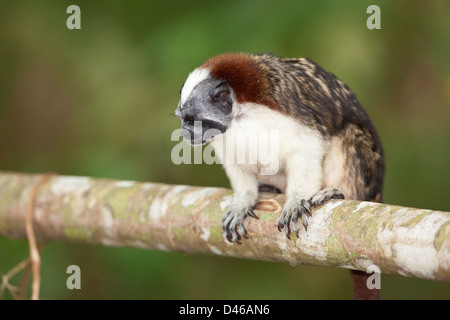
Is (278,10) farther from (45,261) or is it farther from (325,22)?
(45,261)

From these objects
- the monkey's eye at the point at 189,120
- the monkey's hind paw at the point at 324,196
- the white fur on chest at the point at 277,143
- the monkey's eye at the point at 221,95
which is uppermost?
the monkey's eye at the point at 221,95

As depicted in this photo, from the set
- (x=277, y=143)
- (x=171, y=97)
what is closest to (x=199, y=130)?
(x=277, y=143)

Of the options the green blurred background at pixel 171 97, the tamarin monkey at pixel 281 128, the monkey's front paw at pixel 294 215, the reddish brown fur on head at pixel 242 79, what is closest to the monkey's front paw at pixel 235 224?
the tamarin monkey at pixel 281 128

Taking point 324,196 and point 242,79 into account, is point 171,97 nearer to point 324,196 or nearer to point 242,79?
point 242,79

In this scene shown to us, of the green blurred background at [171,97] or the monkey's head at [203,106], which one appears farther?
the green blurred background at [171,97]

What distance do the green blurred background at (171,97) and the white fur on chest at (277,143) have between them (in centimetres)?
117

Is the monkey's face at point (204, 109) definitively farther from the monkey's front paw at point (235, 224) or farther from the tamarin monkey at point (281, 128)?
the monkey's front paw at point (235, 224)

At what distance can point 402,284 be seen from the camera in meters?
3.74

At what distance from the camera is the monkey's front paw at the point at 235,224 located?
7.11 ft

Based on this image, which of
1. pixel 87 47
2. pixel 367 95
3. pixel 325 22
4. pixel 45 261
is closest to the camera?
pixel 325 22

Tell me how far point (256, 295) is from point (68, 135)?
5.82 feet

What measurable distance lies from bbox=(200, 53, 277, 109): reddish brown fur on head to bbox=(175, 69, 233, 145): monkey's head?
2cm

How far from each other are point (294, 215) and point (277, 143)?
0.33m

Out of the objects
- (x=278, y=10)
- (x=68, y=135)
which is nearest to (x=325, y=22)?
(x=278, y=10)
